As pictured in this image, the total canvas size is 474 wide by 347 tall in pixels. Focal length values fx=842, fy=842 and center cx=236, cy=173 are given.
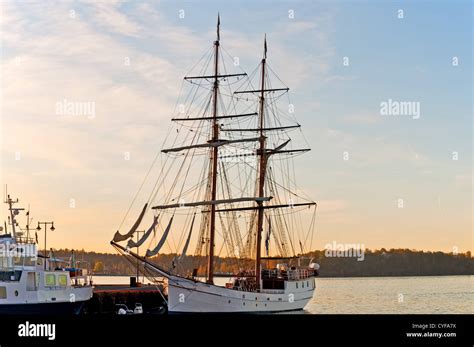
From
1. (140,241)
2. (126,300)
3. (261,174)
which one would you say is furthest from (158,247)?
(261,174)

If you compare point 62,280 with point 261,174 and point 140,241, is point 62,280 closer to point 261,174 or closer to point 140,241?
point 140,241

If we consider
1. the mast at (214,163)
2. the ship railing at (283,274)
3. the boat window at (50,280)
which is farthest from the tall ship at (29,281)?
the ship railing at (283,274)

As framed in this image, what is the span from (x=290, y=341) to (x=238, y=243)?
2176 inches

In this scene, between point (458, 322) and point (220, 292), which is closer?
point (458, 322)

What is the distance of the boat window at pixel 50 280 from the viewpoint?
238ft

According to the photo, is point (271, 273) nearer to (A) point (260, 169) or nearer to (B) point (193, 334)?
(A) point (260, 169)

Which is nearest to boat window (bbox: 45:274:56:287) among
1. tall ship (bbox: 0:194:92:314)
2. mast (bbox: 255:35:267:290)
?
tall ship (bbox: 0:194:92:314)

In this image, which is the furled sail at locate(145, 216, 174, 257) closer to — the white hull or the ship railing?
the white hull

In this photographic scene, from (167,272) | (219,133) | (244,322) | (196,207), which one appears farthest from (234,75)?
(244,322)

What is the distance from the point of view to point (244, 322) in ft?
128

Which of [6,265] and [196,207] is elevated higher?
[196,207]

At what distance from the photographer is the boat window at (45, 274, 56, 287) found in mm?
72500

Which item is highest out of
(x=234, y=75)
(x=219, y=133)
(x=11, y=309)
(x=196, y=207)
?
(x=234, y=75)

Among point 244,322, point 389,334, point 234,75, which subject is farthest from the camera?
point 234,75
